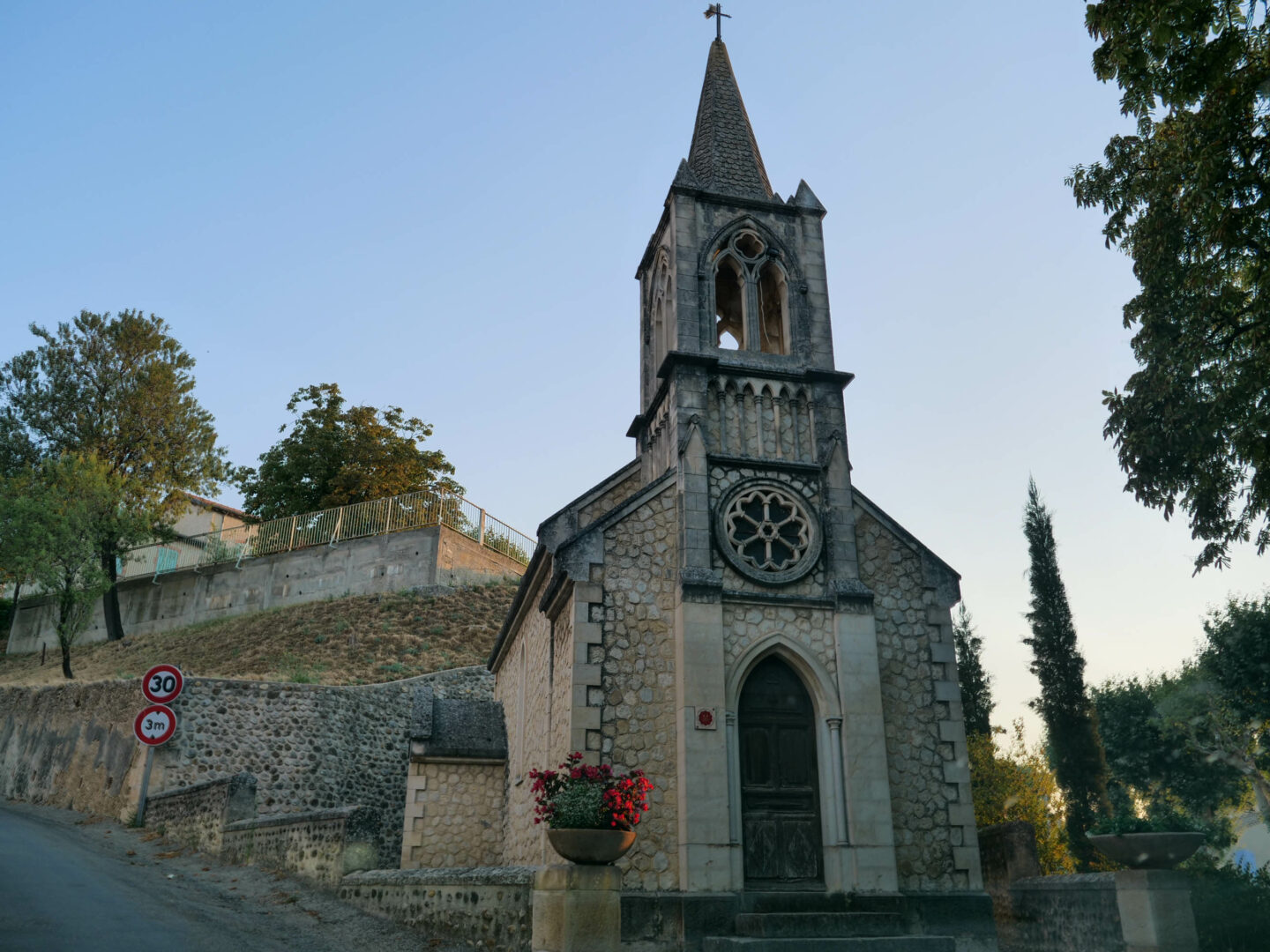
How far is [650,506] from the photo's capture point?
14.2 metres

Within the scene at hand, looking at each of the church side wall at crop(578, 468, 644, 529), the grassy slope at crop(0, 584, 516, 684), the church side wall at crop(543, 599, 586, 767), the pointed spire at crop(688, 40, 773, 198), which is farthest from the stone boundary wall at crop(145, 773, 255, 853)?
the pointed spire at crop(688, 40, 773, 198)

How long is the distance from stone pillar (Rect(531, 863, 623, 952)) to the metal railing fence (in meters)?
29.8

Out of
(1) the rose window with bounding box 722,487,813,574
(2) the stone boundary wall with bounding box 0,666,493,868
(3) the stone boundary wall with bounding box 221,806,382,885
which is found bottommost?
(3) the stone boundary wall with bounding box 221,806,382,885

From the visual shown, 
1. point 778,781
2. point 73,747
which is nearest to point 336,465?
point 73,747

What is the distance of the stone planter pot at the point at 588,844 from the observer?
9195mm

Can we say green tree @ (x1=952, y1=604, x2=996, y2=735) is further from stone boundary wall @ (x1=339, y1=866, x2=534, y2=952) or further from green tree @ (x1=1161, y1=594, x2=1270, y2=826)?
stone boundary wall @ (x1=339, y1=866, x2=534, y2=952)

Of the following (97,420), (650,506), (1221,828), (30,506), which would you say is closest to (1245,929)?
(650,506)

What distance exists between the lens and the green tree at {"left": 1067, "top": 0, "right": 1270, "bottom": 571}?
31.0ft

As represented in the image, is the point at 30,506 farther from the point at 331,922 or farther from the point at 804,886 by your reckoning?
the point at 804,886

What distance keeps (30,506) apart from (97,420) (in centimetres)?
808

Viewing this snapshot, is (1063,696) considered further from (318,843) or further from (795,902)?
(318,843)

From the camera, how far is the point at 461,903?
1112 cm

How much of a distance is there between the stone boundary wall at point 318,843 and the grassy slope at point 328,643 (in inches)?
487

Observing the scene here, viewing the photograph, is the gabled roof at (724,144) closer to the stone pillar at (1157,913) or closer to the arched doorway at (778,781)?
the arched doorway at (778,781)
